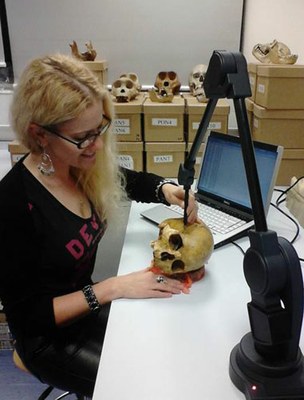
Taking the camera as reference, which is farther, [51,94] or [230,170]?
[230,170]

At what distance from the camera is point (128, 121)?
1.48 metres

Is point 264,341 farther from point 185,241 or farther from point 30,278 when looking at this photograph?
point 30,278

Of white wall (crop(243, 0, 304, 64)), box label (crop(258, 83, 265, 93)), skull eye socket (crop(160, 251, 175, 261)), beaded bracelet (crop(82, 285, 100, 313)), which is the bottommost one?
beaded bracelet (crop(82, 285, 100, 313))

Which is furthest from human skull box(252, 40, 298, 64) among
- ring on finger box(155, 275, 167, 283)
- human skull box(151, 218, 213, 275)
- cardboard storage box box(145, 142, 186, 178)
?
ring on finger box(155, 275, 167, 283)

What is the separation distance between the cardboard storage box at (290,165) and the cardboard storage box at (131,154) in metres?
0.55

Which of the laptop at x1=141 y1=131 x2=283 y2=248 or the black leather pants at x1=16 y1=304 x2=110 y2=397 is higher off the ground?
the laptop at x1=141 y1=131 x2=283 y2=248

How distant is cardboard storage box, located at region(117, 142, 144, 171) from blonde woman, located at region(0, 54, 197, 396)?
490 millimetres

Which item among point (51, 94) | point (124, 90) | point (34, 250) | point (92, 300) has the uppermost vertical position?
point (51, 94)

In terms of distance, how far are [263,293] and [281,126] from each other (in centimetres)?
105

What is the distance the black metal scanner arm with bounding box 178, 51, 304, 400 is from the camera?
0.52m

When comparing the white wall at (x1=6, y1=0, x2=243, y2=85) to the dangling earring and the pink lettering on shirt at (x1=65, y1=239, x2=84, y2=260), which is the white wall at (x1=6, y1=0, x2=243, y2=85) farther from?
the pink lettering on shirt at (x1=65, y1=239, x2=84, y2=260)

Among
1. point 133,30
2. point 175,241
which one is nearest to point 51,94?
point 175,241

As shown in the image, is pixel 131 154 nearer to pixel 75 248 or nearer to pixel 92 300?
pixel 75 248

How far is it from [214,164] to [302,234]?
1.14ft
